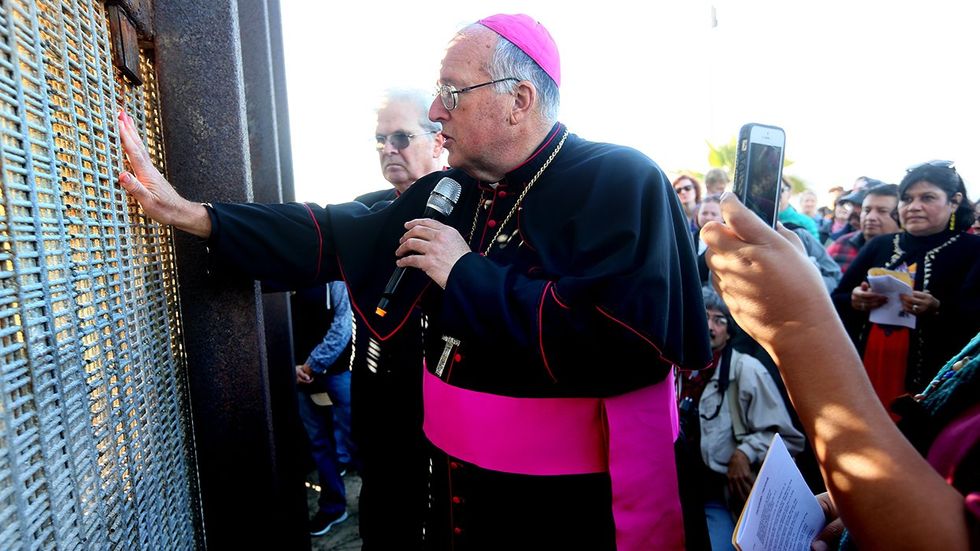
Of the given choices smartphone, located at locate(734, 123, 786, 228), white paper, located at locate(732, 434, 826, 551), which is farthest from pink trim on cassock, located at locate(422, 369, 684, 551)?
smartphone, located at locate(734, 123, 786, 228)

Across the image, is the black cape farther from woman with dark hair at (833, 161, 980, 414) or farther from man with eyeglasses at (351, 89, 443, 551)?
woman with dark hair at (833, 161, 980, 414)

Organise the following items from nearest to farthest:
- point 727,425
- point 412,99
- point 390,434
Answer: point 390,434 → point 412,99 → point 727,425

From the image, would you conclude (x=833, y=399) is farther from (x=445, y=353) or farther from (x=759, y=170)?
(x=445, y=353)

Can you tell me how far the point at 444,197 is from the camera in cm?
198

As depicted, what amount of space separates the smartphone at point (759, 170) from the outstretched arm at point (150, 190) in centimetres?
146

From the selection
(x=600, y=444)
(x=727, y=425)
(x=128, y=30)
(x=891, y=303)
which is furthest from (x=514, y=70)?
(x=891, y=303)

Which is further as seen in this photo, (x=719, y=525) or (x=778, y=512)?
(x=719, y=525)

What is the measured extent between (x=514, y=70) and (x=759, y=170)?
965 mm

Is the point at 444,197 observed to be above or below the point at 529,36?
below

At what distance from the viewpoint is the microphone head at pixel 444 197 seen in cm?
195

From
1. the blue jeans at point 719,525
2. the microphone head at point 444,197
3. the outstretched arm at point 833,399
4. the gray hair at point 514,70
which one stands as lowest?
the blue jeans at point 719,525

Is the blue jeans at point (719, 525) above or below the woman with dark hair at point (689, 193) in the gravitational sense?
below

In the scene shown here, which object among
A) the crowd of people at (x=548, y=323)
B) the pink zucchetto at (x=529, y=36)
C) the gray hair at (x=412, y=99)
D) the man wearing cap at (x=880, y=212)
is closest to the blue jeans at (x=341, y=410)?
the crowd of people at (x=548, y=323)

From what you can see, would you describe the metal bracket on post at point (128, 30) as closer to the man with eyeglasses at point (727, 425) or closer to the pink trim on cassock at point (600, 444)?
the pink trim on cassock at point (600, 444)
